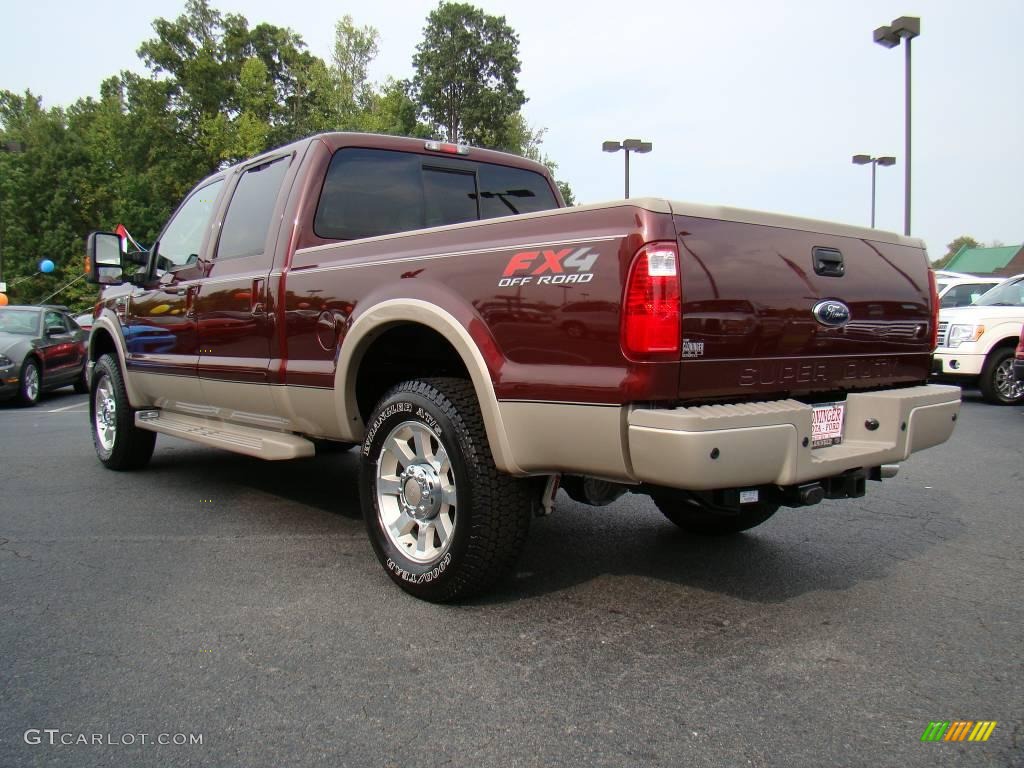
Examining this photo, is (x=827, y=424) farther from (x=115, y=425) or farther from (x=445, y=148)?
(x=115, y=425)

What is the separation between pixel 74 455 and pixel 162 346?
95.9 inches

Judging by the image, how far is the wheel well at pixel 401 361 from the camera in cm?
384

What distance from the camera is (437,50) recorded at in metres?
45.8

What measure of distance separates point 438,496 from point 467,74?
45.7 metres

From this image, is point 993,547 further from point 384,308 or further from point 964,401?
point 964,401

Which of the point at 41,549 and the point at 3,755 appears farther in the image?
the point at 41,549

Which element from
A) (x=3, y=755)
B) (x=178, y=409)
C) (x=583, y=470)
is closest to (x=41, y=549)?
(x=178, y=409)

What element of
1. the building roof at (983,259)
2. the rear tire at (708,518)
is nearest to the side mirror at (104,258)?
the rear tire at (708,518)

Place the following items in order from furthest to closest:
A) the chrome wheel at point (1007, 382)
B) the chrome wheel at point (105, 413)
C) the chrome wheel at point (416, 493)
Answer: the chrome wheel at point (1007, 382) → the chrome wheel at point (105, 413) → the chrome wheel at point (416, 493)

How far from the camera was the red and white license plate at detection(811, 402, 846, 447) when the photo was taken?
10.3ft

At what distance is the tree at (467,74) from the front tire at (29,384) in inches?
1363

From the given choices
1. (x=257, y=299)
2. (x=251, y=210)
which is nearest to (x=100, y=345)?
(x=251, y=210)

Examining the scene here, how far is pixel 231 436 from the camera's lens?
4.77 metres

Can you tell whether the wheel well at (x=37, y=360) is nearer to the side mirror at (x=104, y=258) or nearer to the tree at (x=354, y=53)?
the side mirror at (x=104, y=258)
